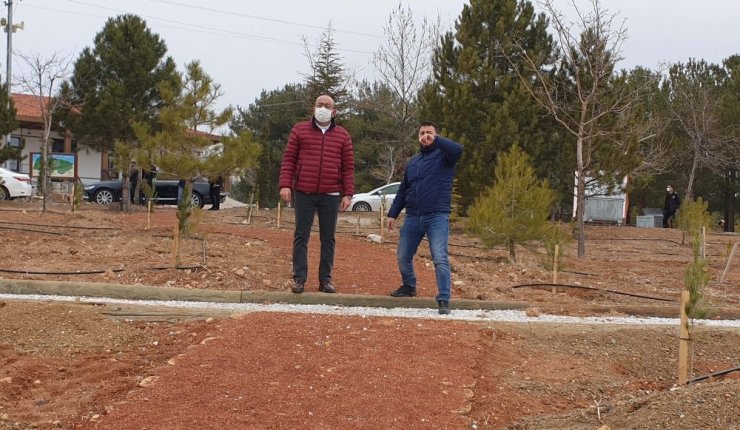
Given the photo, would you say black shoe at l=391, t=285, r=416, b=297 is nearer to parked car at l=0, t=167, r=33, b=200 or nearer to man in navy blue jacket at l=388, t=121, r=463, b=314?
man in navy blue jacket at l=388, t=121, r=463, b=314

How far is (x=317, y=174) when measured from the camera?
21.2 feet

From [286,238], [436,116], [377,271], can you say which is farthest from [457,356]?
[436,116]

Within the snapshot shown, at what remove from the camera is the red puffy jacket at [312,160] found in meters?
6.46

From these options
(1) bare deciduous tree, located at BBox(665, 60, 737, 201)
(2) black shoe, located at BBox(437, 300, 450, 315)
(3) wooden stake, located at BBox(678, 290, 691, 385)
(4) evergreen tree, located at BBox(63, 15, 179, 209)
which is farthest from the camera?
(1) bare deciduous tree, located at BBox(665, 60, 737, 201)

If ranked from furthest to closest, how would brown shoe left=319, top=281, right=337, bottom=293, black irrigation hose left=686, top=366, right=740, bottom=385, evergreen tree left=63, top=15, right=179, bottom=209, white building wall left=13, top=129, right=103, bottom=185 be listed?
1. white building wall left=13, top=129, right=103, bottom=185
2. evergreen tree left=63, top=15, right=179, bottom=209
3. brown shoe left=319, top=281, right=337, bottom=293
4. black irrigation hose left=686, top=366, right=740, bottom=385

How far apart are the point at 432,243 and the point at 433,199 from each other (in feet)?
1.22

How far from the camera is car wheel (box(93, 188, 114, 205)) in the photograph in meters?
23.5

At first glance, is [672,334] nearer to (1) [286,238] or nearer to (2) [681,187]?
(1) [286,238]

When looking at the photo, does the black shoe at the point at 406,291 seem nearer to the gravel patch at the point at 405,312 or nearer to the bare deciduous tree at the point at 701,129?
the gravel patch at the point at 405,312

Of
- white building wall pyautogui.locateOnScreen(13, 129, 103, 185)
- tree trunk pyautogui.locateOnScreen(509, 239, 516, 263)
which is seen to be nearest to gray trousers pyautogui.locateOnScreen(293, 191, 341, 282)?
tree trunk pyautogui.locateOnScreen(509, 239, 516, 263)

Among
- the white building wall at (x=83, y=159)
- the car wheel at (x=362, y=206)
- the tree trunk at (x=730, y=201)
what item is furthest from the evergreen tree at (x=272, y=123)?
the tree trunk at (x=730, y=201)

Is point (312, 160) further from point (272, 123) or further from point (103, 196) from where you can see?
point (272, 123)

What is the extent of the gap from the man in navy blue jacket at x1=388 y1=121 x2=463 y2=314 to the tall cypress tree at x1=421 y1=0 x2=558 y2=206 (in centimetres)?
1063

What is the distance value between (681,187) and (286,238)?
90.1 feet
